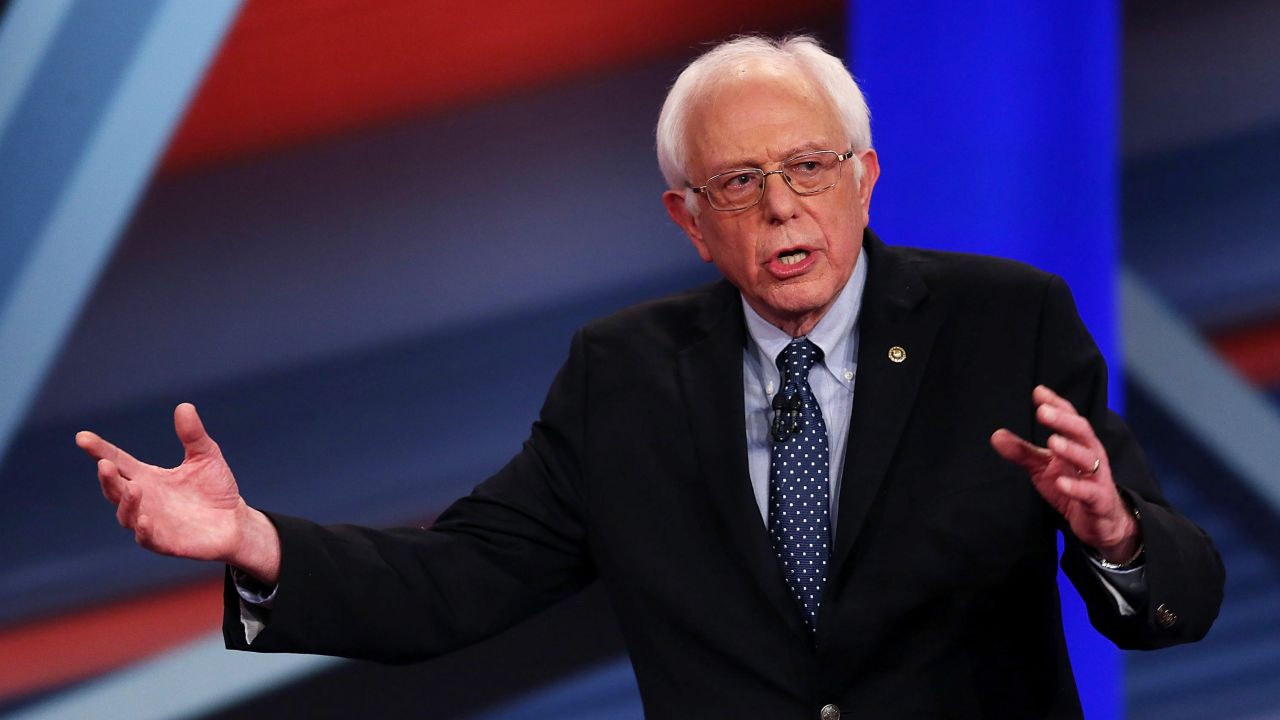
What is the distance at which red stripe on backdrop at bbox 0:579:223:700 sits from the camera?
2633mm

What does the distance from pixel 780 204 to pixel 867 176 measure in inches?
8.4

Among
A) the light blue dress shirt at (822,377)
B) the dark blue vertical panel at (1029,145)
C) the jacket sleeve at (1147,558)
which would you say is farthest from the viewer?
the dark blue vertical panel at (1029,145)

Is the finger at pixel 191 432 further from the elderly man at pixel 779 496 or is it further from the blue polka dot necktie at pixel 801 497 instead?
the blue polka dot necktie at pixel 801 497

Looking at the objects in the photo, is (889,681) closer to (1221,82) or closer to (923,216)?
(923,216)

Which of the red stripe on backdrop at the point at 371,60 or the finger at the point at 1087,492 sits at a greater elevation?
the red stripe on backdrop at the point at 371,60

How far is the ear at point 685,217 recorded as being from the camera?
2057mm

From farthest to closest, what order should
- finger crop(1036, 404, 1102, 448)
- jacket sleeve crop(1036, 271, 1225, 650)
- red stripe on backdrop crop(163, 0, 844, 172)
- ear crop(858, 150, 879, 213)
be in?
red stripe on backdrop crop(163, 0, 844, 172)
ear crop(858, 150, 879, 213)
jacket sleeve crop(1036, 271, 1225, 650)
finger crop(1036, 404, 1102, 448)

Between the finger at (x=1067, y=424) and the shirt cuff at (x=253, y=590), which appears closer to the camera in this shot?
the finger at (x=1067, y=424)

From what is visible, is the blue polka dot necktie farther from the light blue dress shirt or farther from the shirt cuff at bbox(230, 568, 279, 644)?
the shirt cuff at bbox(230, 568, 279, 644)

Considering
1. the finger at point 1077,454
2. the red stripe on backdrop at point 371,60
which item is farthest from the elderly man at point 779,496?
the red stripe on backdrop at point 371,60

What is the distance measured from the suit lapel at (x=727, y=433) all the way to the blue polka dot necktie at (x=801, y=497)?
0.09 ft

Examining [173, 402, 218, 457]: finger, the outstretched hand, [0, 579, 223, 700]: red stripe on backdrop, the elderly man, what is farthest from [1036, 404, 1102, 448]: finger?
[0, 579, 223, 700]: red stripe on backdrop

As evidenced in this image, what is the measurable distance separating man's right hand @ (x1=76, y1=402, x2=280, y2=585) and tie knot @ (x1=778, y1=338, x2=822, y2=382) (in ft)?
2.45

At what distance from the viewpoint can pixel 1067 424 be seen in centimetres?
142
